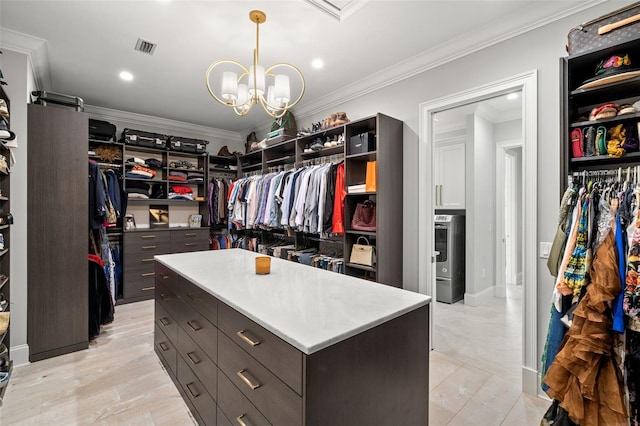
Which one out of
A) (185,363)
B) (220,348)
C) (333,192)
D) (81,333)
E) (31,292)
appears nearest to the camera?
(220,348)

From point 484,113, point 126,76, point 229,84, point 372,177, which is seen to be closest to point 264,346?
point 229,84

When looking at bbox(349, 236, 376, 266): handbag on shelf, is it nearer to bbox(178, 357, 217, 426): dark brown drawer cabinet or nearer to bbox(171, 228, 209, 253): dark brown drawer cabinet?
bbox(178, 357, 217, 426): dark brown drawer cabinet

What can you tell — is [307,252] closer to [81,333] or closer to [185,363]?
[185,363]

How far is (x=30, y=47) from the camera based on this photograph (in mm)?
2521

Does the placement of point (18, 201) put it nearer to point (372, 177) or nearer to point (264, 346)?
point (264, 346)

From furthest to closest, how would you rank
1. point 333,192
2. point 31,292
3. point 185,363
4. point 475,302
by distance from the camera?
point 475,302 < point 333,192 < point 31,292 < point 185,363

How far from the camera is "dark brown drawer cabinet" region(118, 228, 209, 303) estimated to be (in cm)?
411

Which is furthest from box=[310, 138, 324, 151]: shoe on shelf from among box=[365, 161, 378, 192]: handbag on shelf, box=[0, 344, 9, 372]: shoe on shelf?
box=[0, 344, 9, 372]: shoe on shelf

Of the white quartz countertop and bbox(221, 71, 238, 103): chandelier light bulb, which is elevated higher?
bbox(221, 71, 238, 103): chandelier light bulb

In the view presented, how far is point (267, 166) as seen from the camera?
4660mm

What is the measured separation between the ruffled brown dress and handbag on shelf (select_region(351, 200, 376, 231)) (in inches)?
68.7

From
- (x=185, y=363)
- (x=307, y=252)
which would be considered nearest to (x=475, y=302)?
(x=307, y=252)

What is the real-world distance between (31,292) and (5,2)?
7.14ft

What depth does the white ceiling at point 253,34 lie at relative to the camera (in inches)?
84.3
